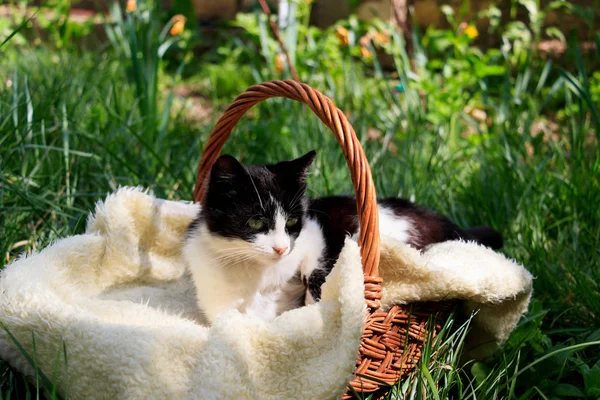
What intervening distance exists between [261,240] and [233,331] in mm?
334

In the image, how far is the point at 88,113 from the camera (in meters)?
3.27

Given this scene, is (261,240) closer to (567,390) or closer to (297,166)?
(297,166)

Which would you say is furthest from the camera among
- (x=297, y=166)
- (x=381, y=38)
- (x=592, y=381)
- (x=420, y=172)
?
(x=381, y=38)

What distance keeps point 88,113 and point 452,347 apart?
2279mm

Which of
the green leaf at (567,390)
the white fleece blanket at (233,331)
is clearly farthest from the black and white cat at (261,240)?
the green leaf at (567,390)

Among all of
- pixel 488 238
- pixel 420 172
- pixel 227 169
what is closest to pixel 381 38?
pixel 420 172

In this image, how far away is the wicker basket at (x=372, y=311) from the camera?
64.0 inches

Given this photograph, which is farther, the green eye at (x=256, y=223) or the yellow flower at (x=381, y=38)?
the yellow flower at (x=381, y=38)

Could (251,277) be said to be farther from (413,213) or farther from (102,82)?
(102,82)

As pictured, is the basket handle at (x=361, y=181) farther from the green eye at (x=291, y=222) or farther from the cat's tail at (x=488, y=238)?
the cat's tail at (x=488, y=238)

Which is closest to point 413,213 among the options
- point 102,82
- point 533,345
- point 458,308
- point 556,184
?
point 458,308

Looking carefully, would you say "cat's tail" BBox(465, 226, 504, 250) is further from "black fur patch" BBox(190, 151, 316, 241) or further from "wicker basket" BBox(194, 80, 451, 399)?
"black fur patch" BBox(190, 151, 316, 241)

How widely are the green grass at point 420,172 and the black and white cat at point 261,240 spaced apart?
0.46 metres

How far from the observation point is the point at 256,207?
1861 mm
